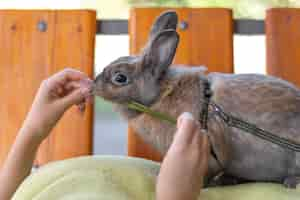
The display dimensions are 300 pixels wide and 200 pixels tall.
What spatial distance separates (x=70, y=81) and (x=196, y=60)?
1.50 feet

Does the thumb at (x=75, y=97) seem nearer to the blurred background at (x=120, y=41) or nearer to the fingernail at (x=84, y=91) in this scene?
the fingernail at (x=84, y=91)

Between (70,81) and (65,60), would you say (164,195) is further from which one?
(65,60)

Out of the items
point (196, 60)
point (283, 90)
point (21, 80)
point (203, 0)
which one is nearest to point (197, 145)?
point (283, 90)

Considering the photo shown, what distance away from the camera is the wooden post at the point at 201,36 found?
1.82 meters

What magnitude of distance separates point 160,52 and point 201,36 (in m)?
0.37

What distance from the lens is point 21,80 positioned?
5.98 feet

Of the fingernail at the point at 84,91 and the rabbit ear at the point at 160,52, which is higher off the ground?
the rabbit ear at the point at 160,52

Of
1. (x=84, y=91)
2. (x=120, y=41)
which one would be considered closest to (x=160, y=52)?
(x=84, y=91)

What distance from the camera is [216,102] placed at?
1494mm

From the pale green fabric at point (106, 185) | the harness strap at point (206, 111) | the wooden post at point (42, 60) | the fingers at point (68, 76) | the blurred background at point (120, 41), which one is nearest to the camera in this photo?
the pale green fabric at point (106, 185)

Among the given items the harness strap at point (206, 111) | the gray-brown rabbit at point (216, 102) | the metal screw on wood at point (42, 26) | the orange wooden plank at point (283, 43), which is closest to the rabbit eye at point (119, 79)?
the gray-brown rabbit at point (216, 102)

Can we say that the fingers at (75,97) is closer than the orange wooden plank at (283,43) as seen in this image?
Yes

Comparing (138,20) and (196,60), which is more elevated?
(138,20)

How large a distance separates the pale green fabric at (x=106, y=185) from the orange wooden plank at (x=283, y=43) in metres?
0.54
